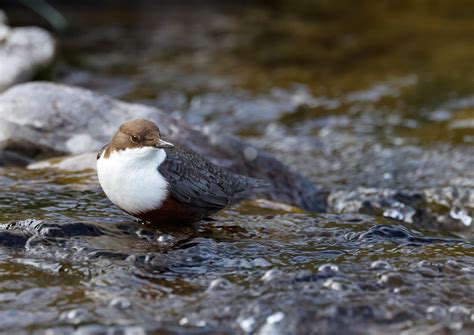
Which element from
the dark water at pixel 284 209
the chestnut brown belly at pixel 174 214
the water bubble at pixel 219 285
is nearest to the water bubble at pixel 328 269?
the dark water at pixel 284 209

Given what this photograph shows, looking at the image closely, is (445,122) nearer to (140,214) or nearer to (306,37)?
(306,37)

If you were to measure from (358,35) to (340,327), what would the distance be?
9.74 m

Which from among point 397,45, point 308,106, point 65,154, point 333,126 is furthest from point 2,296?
point 397,45

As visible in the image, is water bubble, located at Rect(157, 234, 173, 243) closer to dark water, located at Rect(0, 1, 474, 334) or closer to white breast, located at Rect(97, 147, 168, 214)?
dark water, located at Rect(0, 1, 474, 334)

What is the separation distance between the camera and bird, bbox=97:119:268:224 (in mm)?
4500

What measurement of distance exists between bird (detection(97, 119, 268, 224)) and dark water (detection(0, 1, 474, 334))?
0.20 meters

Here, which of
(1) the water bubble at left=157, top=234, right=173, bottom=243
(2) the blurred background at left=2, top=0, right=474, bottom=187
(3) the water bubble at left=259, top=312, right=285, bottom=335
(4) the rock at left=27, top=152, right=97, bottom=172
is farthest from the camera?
(2) the blurred background at left=2, top=0, right=474, bottom=187

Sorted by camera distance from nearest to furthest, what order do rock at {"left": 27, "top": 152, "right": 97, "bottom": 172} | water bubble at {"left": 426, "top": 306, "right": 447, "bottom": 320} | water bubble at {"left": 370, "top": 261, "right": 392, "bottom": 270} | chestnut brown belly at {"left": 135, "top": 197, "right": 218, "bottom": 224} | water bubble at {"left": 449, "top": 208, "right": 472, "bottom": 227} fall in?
water bubble at {"left": 426, "top": 306, "right": 447, "bottom": 320} → water bubble at {"left": 370, "top": 261, "right": 392, "bottom": 270} → chestnut brown belly at {"left": 135, "top": 197, "right": 218, "bottom": 224} → rock at {"left": 27, "top": 152, "right": 97, "bottom": 172} → water bubble at {"left": 449, "top": 208, "right": 472, "bottom": 227}

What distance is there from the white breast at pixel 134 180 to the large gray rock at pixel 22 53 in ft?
15.7

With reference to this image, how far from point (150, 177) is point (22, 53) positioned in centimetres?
562

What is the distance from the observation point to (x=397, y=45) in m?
12.2

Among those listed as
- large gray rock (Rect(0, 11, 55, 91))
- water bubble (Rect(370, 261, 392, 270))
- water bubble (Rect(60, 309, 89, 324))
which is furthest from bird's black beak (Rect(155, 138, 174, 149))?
large gray rock (Rect(0, 11, 55, 91))

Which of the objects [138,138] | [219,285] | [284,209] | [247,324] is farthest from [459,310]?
[284,209]

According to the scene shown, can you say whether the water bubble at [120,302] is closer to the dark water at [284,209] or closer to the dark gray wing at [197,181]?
the dark water at [284,209]
